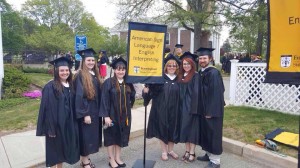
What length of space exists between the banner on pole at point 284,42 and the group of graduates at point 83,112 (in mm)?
2409

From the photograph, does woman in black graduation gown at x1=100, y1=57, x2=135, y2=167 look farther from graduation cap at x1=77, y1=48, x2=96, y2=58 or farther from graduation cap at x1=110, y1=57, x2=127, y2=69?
graduation cap at x1=77, y1=48, x2=96, y2=58

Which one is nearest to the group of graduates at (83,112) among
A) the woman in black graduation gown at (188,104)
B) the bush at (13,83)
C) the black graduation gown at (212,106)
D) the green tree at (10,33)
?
the woman in black graduation gown at (188,104)

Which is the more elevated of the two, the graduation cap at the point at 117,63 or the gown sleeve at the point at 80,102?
the graduation cap at the point at 117,63

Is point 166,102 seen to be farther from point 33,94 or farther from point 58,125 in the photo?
point 33,94

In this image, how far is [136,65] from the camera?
4234mm

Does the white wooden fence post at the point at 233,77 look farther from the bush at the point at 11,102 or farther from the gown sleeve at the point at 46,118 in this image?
the bush at the point at 11,102

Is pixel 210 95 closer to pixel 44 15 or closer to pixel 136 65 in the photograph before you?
pixel 136 65

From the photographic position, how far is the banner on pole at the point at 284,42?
2.64m

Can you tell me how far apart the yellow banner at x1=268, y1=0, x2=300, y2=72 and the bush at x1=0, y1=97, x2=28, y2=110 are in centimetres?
1043

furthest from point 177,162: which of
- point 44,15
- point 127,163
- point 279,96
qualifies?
point 44,15

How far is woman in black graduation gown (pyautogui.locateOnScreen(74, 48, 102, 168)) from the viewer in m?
4.25

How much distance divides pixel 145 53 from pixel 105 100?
3.22ft

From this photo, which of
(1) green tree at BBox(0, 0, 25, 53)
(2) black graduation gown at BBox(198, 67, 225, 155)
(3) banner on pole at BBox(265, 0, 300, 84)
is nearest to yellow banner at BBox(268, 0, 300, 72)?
(3) banner on pole at BBox(265, 0, 300, 84)

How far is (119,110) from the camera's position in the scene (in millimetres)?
4578
